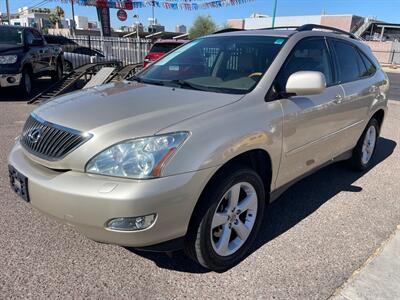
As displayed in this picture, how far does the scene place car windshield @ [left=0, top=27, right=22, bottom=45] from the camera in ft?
31.9

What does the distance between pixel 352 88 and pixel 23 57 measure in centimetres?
815

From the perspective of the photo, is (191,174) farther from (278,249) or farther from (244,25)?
(244,25)

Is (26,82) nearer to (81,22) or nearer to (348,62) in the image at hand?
(348,62)

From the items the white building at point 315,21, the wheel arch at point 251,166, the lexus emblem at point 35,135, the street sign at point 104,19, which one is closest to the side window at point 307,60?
the wheel arch at point 251,166

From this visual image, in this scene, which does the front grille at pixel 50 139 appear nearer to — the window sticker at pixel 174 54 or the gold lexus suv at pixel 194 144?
the gold lexus suv at pixel 194 144

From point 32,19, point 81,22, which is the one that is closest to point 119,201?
point 32,19

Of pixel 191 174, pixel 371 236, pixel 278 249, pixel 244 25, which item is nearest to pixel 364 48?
pixel 371 236

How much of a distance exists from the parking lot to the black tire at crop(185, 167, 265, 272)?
0.11 m

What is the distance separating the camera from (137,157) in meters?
2.23

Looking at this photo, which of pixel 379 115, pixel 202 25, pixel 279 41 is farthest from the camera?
pixel 202 25

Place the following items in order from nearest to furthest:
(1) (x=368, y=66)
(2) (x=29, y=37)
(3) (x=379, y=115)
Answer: (1) (x=368, y=66), (3) (x=379, y=115), (2) (x=29, y=37)

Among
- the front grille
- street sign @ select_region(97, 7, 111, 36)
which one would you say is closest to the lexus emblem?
the front grille

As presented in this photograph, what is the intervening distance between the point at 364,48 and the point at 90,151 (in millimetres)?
4034

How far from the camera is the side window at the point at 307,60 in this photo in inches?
125
